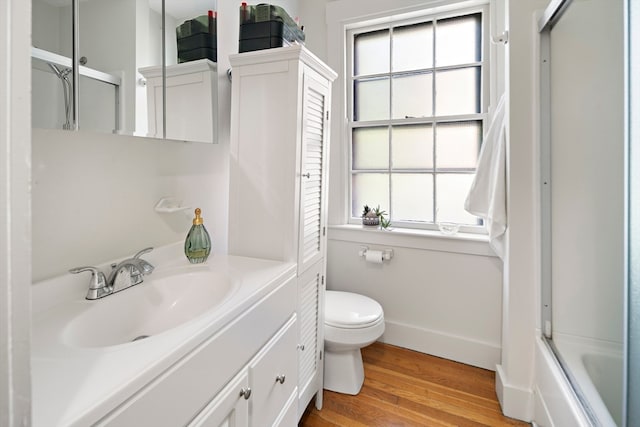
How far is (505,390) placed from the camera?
1.56m

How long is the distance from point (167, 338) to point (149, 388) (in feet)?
0.35

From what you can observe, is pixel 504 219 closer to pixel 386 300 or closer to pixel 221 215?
pixel 386 300

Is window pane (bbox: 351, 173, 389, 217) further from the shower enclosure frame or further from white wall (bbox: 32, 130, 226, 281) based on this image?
white wall (bbox: 32, 130, 226, 281)

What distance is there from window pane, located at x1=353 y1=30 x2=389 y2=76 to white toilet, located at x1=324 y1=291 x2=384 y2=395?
1.58m

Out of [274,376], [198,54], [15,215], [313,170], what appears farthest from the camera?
[313,170]

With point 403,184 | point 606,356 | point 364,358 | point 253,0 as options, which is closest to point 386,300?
point 364,358

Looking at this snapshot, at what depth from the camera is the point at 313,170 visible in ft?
4.65

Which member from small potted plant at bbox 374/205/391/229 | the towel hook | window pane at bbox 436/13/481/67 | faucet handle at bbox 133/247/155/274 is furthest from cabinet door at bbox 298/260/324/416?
window pane at bbox 436/13/481/67

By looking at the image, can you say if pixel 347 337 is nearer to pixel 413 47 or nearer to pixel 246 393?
pixel 246 393

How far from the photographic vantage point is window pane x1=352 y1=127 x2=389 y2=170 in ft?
7.46

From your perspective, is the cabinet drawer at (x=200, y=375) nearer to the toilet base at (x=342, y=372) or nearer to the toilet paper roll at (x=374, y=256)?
the toilet base at (x=342, y=372)

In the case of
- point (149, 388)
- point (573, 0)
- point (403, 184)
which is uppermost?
point (573, 0)

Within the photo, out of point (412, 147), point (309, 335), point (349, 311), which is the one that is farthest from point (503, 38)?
point (309, 335)

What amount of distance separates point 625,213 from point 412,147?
4.68ft
